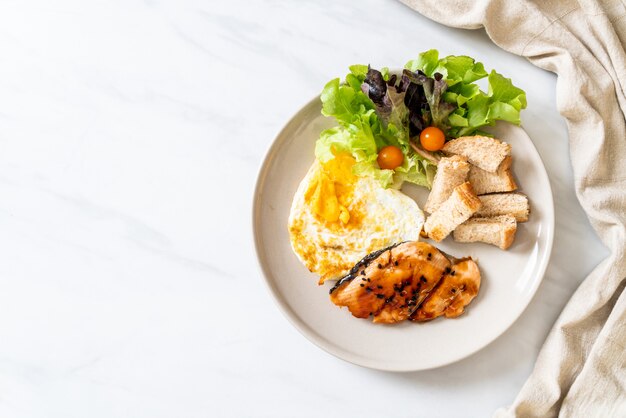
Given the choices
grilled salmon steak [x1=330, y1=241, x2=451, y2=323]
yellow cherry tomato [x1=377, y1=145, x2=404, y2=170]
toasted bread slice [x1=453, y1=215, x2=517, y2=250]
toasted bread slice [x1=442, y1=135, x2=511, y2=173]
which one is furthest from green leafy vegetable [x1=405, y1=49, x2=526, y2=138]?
grilled salmon steak [x1=330, y1=241, x2=451, y2=323]

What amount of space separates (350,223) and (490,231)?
33.5 inches

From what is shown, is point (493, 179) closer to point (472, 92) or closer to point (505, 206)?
point (505, 206)

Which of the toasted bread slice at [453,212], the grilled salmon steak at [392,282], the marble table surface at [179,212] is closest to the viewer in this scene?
the toasted bread slice at [453,212]

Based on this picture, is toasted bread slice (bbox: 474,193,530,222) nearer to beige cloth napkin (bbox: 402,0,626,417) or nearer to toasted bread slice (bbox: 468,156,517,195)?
toasted bread slice (bbox: 468,156,517,195)

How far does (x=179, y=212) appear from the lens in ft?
14.8

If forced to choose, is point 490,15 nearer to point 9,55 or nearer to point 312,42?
point 312,42

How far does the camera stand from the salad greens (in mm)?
4004

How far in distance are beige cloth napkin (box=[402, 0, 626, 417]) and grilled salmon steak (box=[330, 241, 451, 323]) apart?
2.84 feet

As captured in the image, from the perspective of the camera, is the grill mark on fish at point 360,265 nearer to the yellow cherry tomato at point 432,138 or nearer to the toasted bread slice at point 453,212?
the toasted bread slice at point 453,212

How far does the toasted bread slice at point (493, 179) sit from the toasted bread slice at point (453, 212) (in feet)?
0.34

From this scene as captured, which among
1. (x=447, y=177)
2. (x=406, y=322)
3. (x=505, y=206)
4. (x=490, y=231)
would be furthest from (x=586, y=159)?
(x=406, y=322)

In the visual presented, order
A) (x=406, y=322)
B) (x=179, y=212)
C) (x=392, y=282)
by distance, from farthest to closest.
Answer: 1. (x=179, y=212)
2. (x=406, y=322)
3. (x=392, y=282)

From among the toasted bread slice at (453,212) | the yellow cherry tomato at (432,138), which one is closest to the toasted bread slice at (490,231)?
the toasted bread slice at (453,212)

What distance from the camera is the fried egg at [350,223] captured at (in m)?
4.17
